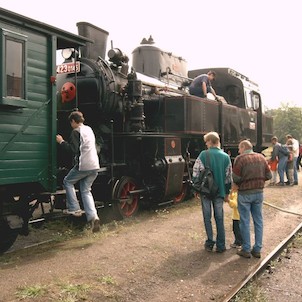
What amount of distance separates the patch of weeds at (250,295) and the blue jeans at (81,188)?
2.54 m

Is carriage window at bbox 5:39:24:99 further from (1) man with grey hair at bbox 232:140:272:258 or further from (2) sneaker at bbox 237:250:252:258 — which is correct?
(2) sneaker at bbox 237:250:252:258

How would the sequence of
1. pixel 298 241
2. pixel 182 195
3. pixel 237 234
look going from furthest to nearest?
pixel 182 195 → pixel 298 241 → pixel 237 234

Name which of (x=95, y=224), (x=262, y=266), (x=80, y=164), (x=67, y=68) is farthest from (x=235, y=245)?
(x=67, y=68)

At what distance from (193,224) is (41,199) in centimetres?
282

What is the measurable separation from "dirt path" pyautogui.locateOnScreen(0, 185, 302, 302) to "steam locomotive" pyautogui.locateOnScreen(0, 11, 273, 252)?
825 millimetres

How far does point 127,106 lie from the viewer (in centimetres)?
801

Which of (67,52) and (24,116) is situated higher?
(67,52)

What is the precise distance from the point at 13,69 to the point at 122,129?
3.37 metres

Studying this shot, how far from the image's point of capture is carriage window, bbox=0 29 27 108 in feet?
16.3

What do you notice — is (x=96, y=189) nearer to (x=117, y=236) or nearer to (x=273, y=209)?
(x=117, y=236)

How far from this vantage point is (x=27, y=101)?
5324 millimetres

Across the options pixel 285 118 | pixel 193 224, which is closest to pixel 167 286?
pixel 193 224

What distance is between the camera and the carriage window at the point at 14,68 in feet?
16.6

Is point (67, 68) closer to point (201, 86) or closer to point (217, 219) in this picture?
point (201, 86)
